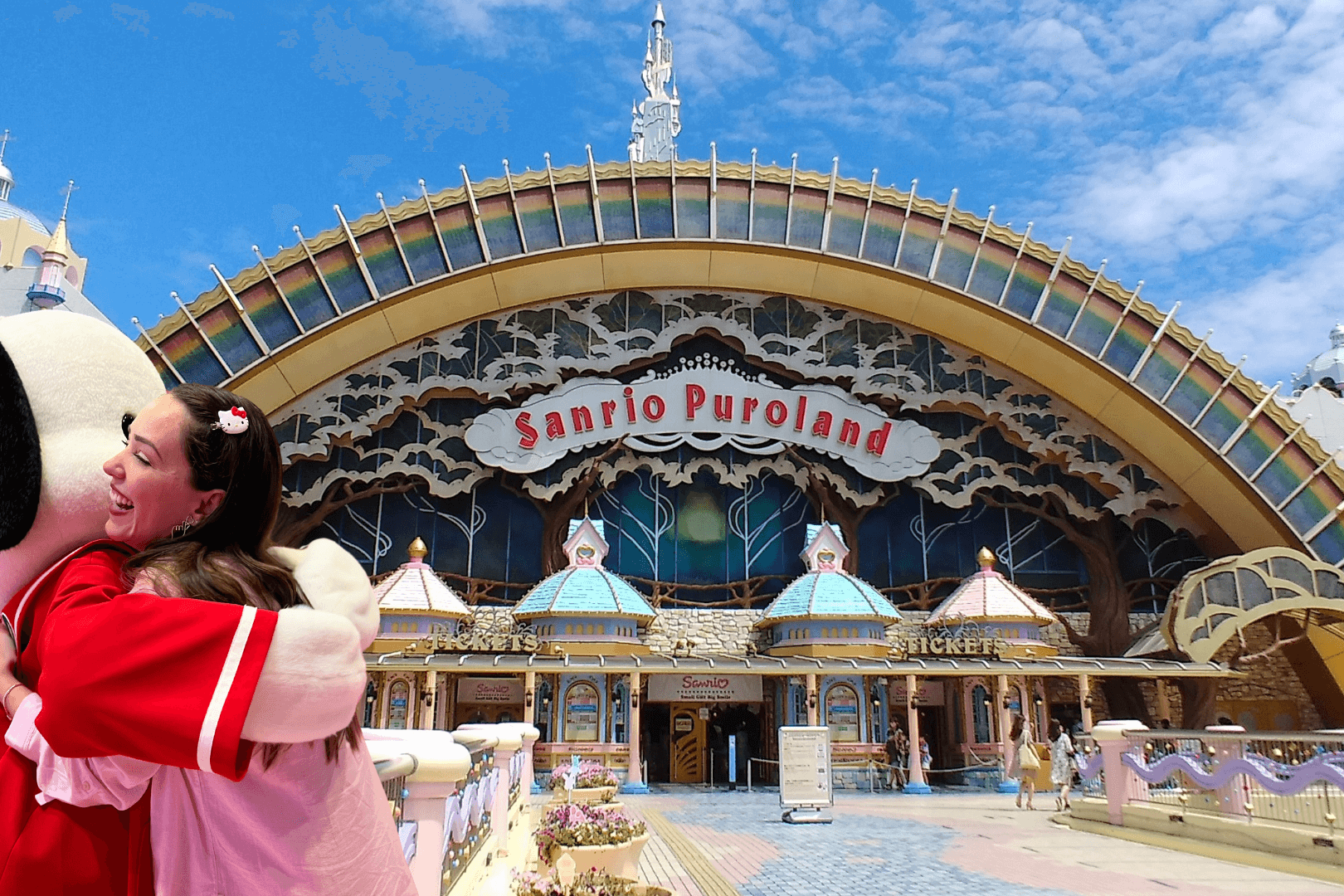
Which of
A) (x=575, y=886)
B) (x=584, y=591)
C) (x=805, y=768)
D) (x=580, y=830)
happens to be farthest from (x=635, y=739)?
(x=575, y=886)

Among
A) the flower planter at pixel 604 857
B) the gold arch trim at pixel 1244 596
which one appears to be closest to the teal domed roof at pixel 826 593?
the gold arch trim at pixel 1244 596

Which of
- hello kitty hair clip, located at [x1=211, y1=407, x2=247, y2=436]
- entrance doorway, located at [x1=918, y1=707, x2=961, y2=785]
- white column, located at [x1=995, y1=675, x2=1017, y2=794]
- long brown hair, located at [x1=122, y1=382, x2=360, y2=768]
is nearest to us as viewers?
long brown hair, located at [x1=122, y1=382, x2=360, y2=768]

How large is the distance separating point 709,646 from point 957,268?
34.5ft

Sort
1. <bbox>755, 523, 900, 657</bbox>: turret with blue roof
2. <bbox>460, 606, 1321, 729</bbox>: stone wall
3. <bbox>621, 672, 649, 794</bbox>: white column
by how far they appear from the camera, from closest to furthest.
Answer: <bbox>621, 672, 649, 794</bbox>: white column < <bbox>755, 523, 900, 657</bbox>: turret with blue roof < <bbox>460, 606, 1321, 729</bbox>: stone wall

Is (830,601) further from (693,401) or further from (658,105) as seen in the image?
(658,105)

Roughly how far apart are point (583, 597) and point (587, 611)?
38cm

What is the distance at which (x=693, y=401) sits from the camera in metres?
23.1

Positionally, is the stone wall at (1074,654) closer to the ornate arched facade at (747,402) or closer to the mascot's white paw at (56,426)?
the ornate arched facade at (747,402)

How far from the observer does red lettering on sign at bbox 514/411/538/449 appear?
22.4 metres

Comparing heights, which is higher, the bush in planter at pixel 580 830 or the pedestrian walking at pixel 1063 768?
the bush in planter at pixel 580 830

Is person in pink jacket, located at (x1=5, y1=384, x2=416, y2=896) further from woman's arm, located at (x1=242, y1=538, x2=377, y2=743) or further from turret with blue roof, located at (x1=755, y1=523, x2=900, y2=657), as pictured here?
turret with blue roof, located at (x1=755, y1=523, x2=900, y2=657)

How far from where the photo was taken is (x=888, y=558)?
23.7 meters

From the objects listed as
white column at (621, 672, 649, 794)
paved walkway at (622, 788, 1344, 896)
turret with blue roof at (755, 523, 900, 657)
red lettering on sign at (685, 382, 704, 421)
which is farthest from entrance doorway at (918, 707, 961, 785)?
red lettering on sign at (685, 382, 704, 421)

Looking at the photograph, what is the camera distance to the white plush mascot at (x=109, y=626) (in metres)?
1.38
